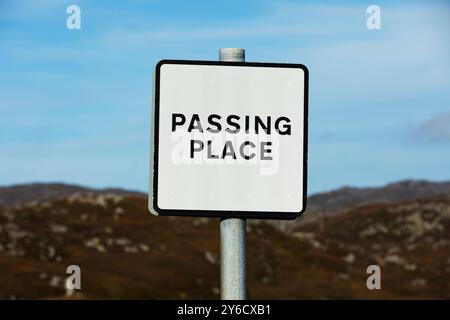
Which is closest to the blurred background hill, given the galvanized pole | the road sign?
the road sign

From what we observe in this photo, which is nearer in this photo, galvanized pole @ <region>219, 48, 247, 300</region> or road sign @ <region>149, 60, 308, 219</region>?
galvanized pole @ <region>219, 48, 247, 300</region>

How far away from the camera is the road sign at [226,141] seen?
7.11m

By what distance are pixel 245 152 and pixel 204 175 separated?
33 centimetres

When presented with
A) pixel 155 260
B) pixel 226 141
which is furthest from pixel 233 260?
pixel 155 260

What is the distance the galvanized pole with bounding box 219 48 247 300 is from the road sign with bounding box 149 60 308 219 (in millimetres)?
218

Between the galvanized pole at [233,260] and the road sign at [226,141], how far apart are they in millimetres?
218

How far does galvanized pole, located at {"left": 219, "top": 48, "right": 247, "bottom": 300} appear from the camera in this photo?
6824 mm

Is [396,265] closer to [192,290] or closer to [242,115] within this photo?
[192,290]

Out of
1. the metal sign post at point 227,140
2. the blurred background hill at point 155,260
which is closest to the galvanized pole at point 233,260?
the metal sign post at point 227,140

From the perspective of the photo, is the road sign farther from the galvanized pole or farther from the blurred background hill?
the blurred background hill

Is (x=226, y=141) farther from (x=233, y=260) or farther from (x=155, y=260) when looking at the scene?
(x=155, y=260)

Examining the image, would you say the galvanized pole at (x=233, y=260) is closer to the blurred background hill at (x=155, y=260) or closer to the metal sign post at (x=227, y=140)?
the metal sign post at (x=227, y=140)

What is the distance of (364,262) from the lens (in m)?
136
